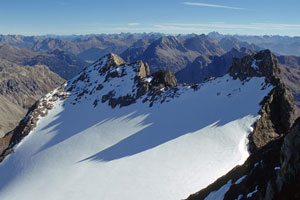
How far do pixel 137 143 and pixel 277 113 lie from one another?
118 feet

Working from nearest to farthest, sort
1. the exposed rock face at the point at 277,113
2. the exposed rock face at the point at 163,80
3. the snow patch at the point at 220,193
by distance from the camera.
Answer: the snow patch at the point at 220,193 → the exposed rock face at the point at 277,113 → the exposed rock face at the point at 163,80

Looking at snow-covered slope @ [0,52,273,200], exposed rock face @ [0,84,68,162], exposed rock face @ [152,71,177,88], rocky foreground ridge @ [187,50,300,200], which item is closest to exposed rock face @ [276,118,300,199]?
rocky foreground ridge @ [187,50,300,200]

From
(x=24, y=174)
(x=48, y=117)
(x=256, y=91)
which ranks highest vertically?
(x=256, y=91)

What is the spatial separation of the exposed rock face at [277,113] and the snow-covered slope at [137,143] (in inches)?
93.9

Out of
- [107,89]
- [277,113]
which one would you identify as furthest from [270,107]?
[107,89]

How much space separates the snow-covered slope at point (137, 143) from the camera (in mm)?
46844

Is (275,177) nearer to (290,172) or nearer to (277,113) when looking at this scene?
(290,172)

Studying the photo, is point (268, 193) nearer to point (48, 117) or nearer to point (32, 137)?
point (32, 137)

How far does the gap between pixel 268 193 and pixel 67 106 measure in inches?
3719

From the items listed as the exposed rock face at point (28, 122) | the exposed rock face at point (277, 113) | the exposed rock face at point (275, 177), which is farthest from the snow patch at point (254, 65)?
the exposed rock face at point (28, 122)

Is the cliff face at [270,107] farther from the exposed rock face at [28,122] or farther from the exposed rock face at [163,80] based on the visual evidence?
the exposed rock face at [28,122]

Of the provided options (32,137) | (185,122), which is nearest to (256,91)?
(185,122)

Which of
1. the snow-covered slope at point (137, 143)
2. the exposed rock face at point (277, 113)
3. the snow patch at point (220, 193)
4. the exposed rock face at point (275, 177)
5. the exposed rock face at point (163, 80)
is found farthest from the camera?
the exposed rock face at point (163, 80)

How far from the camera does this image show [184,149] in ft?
178
